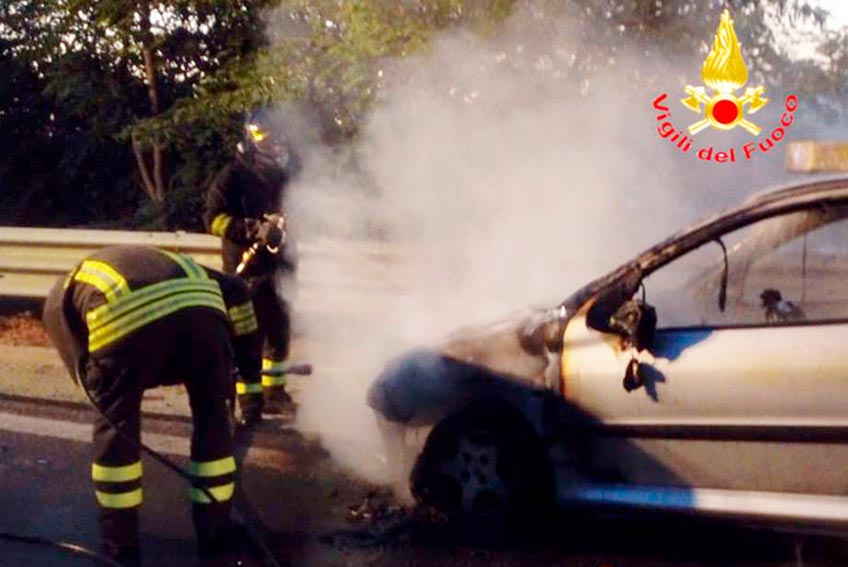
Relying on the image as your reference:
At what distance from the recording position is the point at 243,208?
22.7ft

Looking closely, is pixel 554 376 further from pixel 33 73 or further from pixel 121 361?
pixel 33 73

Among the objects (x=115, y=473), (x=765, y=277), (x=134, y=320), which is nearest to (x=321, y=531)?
(x=115, y=473)

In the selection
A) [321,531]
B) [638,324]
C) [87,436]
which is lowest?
[321,531]

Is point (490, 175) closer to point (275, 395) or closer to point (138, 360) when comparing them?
point (275, 395)

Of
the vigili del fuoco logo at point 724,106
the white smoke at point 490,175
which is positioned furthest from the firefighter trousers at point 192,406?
the vigili del fuoco logo at point 724,106

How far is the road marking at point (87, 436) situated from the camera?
20.2 feet

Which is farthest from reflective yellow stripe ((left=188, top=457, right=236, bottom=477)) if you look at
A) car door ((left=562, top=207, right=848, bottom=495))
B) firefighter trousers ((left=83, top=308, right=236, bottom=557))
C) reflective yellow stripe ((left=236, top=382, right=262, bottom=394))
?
reflective yellow stripe ((left=236, top=382, right=262, bottom=394))

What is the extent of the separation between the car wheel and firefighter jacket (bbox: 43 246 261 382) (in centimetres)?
106

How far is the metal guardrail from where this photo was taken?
794cm

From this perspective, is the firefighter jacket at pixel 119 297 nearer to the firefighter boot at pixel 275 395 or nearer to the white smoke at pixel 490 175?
the firefighter boot at pixel 275 395

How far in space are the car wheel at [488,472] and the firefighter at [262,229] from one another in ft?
6.70

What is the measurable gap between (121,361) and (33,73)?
827 cm

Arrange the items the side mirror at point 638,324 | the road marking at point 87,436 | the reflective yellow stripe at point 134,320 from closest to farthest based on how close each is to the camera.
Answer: the reflective yellow stripe at point 134,320 < the side mirror at point 638,324 < the road marking at point 87,436

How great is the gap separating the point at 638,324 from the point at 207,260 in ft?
14.6
